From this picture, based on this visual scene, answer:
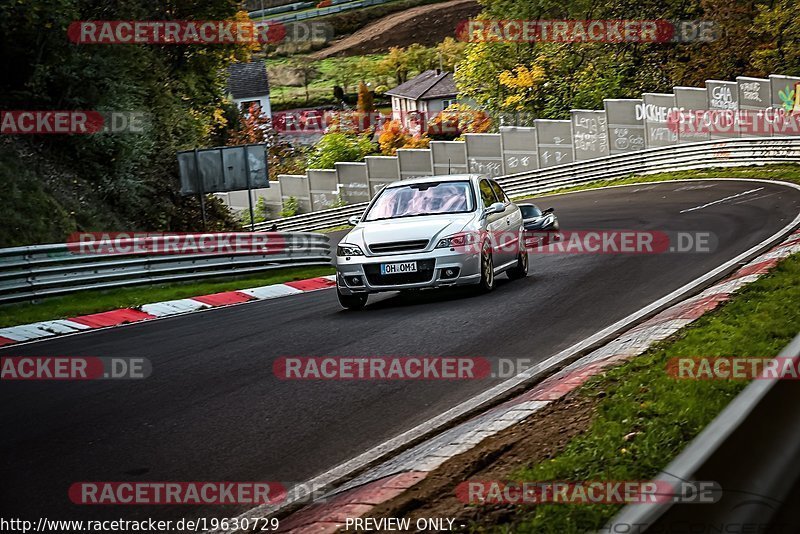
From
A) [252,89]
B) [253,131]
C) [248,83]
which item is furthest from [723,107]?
[248,83]

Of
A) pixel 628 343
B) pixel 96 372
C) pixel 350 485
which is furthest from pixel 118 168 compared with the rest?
pixel 350 485

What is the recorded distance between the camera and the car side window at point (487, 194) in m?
14.8

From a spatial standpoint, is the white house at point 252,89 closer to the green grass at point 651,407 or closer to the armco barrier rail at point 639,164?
the armco barrier rail at point 639,164

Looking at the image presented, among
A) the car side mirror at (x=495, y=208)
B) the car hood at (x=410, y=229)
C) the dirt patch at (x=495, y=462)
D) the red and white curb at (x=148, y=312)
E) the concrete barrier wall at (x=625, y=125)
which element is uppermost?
the concrete barrier wall at (x=625, y=125)

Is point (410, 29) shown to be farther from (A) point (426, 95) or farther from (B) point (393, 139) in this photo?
(B) point (393, 139)

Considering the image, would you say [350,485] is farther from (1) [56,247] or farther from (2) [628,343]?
(1) [56,247]

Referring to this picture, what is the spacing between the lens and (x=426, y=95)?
81.8 m

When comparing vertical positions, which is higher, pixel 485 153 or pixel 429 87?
pixel 429 87

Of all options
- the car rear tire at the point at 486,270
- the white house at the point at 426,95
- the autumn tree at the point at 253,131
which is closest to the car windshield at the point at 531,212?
the car rear tire at the point at 486,270

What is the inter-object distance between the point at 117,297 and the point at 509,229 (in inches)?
263

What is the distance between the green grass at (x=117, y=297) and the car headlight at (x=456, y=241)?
5.93 metres

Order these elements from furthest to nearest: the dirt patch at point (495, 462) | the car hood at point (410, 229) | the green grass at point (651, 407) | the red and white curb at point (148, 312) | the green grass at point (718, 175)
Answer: the green grass at point (718, 175)
the red and white curb at point (148, 312)
the car hood at point (410, 229)
the dirt patch at point (495, 462)
the green grass at point (651, 407)

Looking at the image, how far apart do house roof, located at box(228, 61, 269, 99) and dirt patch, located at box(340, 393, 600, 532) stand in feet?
317

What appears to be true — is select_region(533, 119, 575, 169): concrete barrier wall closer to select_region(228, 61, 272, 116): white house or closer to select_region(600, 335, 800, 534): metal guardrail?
select_region(600, 335, 800, 534): metal guardrail
